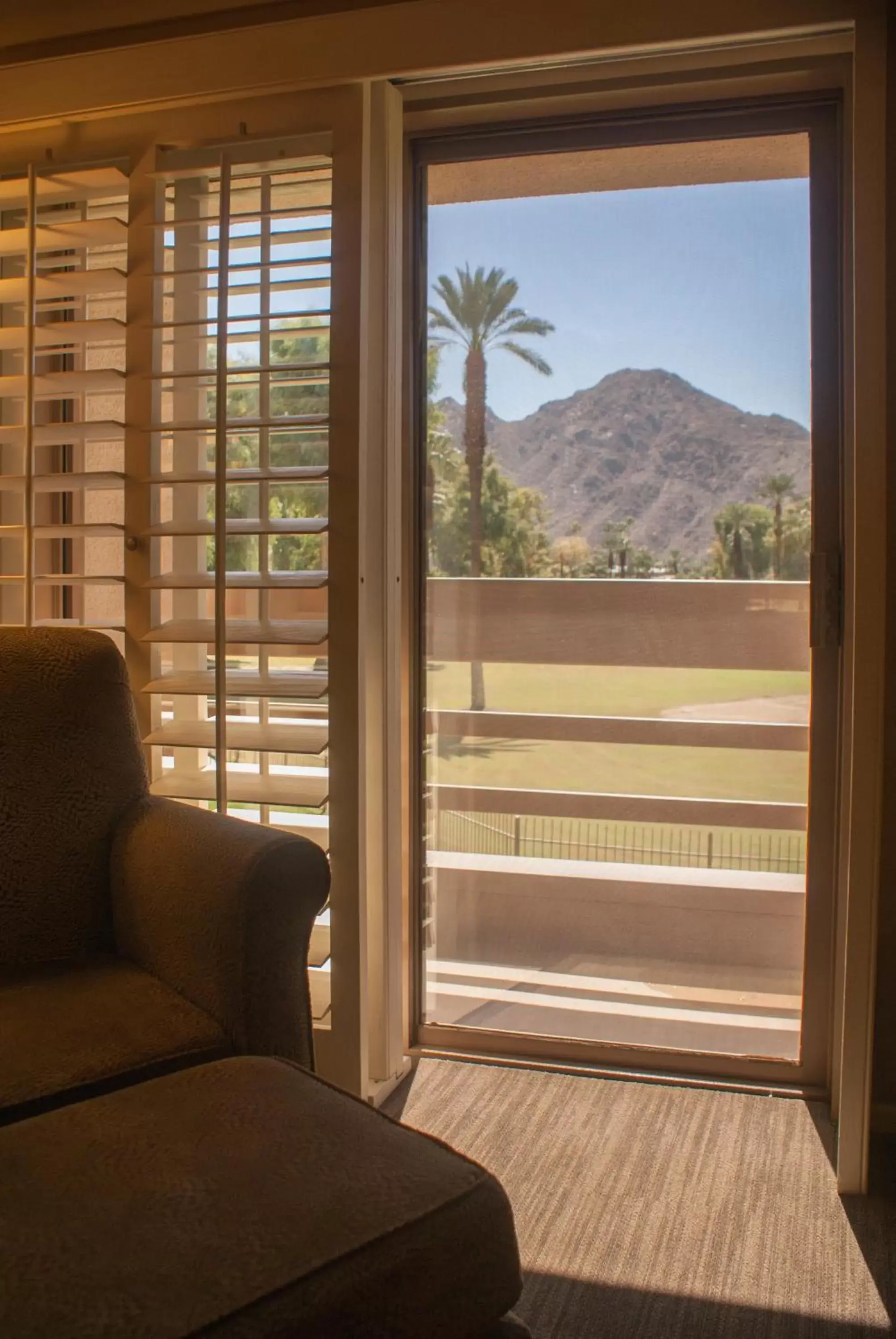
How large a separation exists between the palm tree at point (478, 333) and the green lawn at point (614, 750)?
3.9 inches

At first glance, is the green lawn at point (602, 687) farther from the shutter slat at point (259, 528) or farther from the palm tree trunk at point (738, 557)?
the shutter slat at point (259, 528)

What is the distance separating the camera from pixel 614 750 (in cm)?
247

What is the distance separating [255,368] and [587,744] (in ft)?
3.58

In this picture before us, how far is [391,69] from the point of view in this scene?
2055 millimetres

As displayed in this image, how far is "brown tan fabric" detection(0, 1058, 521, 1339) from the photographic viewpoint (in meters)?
0.82

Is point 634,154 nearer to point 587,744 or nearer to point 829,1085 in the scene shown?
point 587,744

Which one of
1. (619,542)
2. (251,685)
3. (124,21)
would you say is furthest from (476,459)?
(124,21)

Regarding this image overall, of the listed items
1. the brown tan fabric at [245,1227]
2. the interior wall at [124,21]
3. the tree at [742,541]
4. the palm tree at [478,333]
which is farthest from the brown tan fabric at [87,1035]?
the interior wall at [124,21]

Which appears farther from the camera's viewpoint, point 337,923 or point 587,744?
point 587,744

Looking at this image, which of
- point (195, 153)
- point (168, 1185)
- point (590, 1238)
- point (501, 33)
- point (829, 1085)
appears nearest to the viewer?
point (168, 1185)

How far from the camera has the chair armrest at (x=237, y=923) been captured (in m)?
1.40

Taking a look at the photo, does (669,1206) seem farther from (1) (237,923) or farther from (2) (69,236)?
(2) (69,236)

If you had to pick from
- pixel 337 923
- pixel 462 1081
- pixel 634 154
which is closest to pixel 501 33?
pixel 634 154

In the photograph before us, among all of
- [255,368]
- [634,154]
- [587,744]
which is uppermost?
[634,154]
